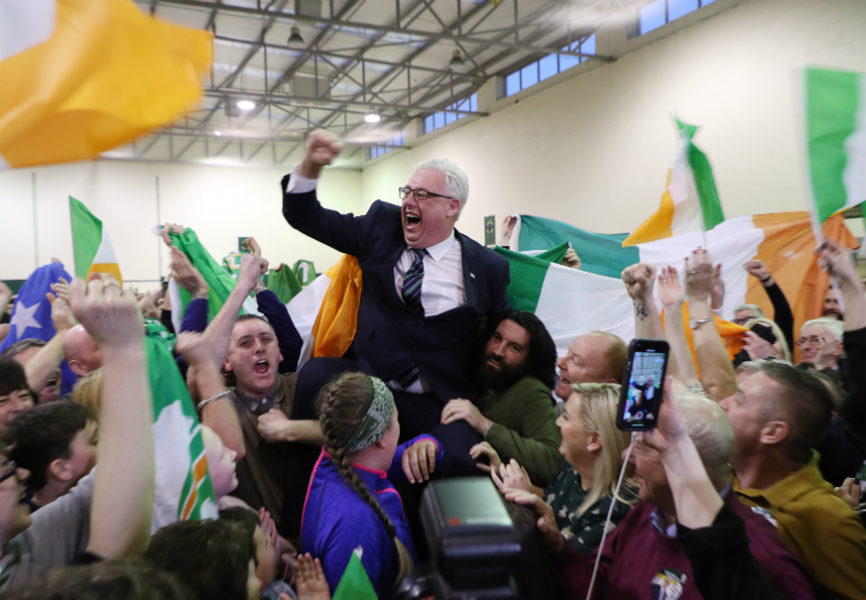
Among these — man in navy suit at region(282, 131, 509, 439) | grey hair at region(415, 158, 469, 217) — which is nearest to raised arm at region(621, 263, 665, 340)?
man in navy suit at region(282, 131, 509, 439)

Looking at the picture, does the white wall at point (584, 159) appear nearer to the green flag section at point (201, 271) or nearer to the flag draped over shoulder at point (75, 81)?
the green flag section at point (201, 271)

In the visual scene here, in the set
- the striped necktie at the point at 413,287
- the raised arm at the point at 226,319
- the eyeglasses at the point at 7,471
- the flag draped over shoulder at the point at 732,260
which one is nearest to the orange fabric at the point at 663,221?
the flag draped over shoulder at the point at 732,260

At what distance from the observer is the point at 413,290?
233 centimetres

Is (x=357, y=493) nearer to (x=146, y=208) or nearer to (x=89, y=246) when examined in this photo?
(x=89, y=246)

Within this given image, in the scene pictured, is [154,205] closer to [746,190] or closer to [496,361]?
[746,190]

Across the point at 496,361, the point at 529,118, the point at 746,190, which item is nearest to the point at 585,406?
the point at 496,361

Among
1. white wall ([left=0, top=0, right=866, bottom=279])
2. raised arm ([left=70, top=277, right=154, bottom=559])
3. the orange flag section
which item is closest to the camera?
raised arm ([left=70, top=277, right=154, bottom=559])

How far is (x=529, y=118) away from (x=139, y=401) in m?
11.9

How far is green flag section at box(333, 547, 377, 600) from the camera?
143 cm

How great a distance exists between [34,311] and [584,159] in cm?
905

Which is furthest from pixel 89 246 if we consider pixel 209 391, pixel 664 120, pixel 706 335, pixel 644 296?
pixel 664 120

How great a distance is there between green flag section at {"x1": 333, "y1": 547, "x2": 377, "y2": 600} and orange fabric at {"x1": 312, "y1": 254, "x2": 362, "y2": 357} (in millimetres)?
1181

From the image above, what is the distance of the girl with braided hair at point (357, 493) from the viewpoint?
1.68m

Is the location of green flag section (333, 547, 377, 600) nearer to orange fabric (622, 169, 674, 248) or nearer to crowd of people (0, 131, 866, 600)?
crowd of people (0, 131, 866, 600)
